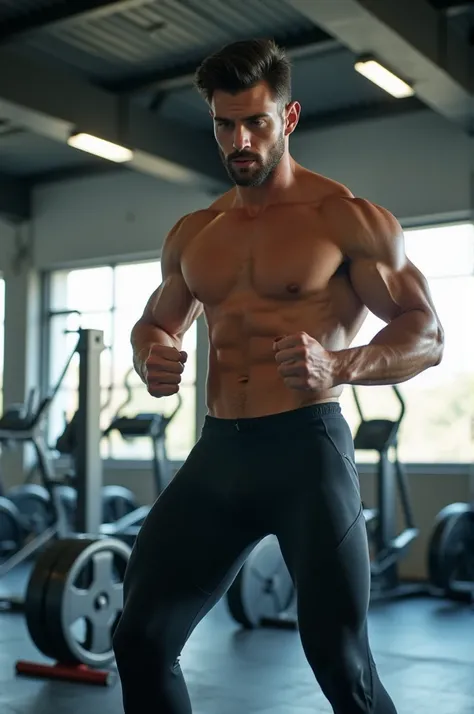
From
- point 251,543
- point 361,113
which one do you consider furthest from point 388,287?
point 361,113

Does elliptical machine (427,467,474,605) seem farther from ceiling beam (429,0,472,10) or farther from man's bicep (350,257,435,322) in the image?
man's bicep (350,257,435,322)

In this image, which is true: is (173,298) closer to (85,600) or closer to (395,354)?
(395,354)

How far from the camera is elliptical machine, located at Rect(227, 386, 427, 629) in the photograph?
4.49 m

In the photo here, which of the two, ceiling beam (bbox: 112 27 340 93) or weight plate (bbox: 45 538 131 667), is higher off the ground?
ceiling beam (bbox: 112 27 340 93)

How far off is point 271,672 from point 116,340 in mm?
4566

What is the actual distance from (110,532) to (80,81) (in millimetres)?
2616

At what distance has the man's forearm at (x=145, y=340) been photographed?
1.83 metres

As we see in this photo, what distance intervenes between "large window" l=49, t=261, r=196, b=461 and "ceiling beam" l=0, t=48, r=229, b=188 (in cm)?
122

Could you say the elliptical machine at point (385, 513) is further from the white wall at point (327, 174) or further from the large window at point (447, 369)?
the white wall at point (327, 174)

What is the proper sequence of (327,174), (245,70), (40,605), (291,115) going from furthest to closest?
(327,174) → (40,605) → (291,115) → (245,70)

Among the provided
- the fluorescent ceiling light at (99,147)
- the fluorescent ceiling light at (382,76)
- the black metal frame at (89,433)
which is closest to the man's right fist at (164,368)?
the black metal frame at (89,433)

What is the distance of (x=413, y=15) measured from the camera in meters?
4.60

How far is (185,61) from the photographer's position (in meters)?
5.80

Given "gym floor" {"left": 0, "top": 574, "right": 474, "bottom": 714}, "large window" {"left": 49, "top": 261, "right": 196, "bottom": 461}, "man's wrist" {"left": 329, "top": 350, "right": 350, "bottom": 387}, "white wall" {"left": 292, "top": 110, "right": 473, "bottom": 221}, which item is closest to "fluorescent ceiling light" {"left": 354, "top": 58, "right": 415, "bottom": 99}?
"white wall" {"left": 292, "top": 110, "right": 473, "bottom": 221}
